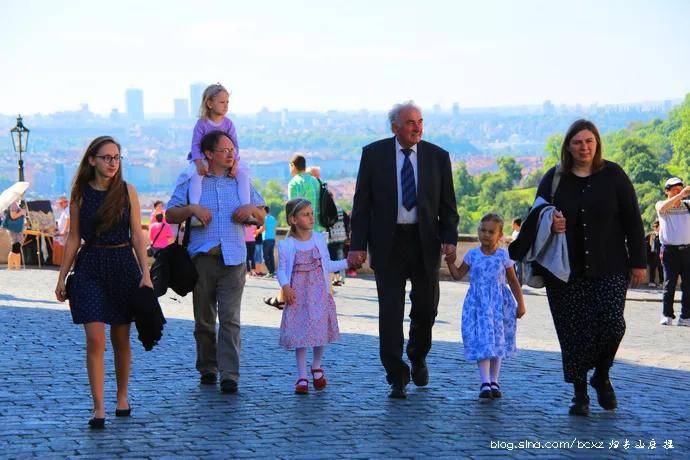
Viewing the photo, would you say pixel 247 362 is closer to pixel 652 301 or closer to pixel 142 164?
pixel 652 301

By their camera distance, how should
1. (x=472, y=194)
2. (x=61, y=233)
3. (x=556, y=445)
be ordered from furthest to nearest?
(x=472, y=194), (x=61, y=233), (x=556, y=445)

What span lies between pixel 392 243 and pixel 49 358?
3416 millimetres

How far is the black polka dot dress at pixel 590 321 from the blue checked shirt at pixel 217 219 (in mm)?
2077

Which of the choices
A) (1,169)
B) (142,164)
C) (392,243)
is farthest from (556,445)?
(142,164)

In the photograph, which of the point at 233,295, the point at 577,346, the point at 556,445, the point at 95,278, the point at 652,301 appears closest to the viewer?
the point at 556,445

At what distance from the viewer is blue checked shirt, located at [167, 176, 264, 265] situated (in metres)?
8.98

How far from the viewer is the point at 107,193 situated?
302 inches

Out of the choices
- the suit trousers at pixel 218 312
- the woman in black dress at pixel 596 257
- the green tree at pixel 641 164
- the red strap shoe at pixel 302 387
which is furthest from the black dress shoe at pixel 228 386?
the green tree at pixel 641 164

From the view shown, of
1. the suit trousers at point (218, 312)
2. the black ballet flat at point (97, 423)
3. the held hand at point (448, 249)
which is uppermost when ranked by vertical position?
the held hand at point (448, 249)

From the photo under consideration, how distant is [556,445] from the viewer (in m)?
6.83

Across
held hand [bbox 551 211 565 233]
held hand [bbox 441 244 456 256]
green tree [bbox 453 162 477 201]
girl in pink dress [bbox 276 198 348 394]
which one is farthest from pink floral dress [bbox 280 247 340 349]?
green tree [bbox 453 162 477 201]

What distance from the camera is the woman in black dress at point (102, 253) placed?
758cm

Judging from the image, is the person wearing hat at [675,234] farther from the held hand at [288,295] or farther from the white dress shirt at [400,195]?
the held hand at [288,295]

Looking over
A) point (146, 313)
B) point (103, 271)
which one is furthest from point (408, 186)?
point (103, 271)
